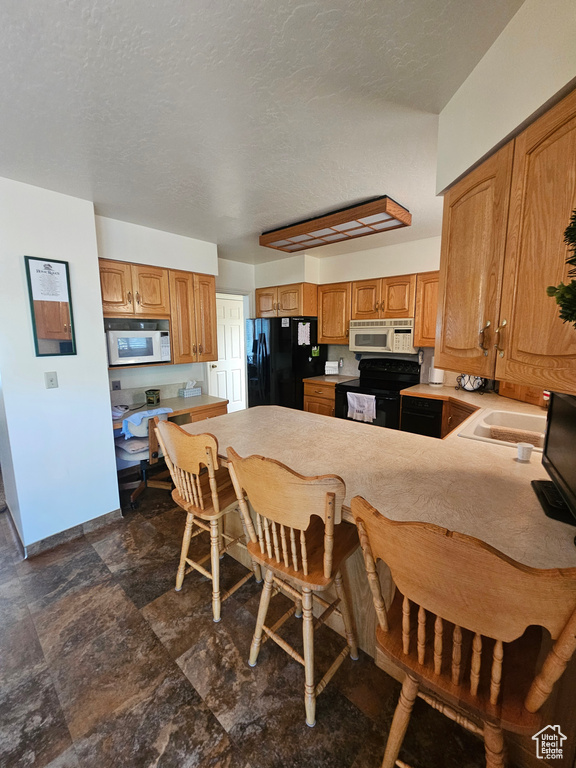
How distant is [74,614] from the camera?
5.58 feet

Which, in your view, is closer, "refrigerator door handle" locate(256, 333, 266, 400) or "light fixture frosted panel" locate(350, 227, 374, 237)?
"light fixture frosted panel" locate(350, 227, 374, 237)

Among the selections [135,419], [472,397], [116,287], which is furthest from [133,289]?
[472,397]

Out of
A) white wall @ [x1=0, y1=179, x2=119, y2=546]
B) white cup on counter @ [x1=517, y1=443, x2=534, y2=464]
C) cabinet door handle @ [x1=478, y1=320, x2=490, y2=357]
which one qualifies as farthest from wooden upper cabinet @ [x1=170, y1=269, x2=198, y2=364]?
white cup on counter @ [x1=517, y1=443, x2=534, y2=464]

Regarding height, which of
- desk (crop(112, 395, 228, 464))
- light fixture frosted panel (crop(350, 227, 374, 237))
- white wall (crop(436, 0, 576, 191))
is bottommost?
desk (crop(112, 395, 228, 464))

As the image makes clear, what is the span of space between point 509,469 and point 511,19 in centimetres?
155

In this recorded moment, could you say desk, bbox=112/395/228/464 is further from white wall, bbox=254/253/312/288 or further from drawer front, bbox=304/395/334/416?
white wall, bbox=254/253/312/288

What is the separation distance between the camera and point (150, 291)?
285 cm

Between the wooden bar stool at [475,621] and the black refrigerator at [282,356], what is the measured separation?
10.7ft

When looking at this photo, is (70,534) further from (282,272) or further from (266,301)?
(282,272)

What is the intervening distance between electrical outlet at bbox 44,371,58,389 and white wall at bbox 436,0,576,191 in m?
2.60

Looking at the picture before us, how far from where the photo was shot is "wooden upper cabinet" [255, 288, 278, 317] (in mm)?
4207

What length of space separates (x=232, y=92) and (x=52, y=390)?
2.10 meters

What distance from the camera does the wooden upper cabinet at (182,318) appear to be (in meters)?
3.02

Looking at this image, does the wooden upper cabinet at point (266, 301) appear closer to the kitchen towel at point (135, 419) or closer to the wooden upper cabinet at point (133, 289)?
the wooden upper cabinet at point (133, 289)
